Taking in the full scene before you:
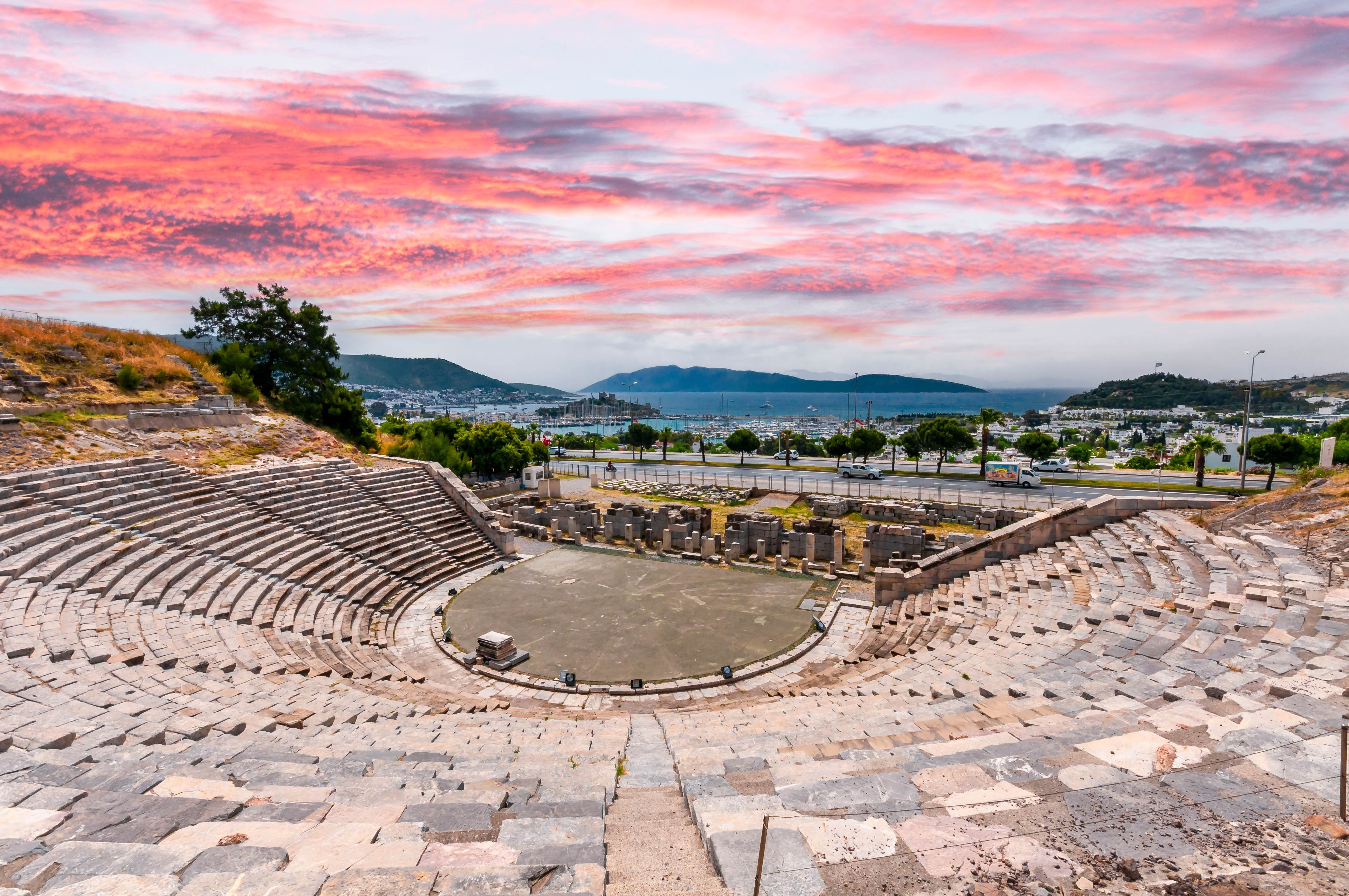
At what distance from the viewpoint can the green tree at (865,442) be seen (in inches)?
2004

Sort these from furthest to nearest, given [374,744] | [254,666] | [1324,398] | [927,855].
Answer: [1324,398]
[254,666]
[374,744]
[927,855]

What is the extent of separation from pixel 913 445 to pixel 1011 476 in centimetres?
897

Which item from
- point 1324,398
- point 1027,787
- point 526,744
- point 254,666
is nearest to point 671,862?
point 1027,787

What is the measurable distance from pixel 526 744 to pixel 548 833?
4697mm

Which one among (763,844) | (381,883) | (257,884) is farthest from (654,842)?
(257,884)

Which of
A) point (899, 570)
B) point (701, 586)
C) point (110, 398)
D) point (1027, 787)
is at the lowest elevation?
point (701, 586)

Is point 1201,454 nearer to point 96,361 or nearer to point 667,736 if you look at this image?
point 667,736

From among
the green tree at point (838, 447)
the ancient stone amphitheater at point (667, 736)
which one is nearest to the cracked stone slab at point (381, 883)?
the ancient stone amphitheater at point (667, 736)

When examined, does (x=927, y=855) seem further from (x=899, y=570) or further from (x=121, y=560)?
(x=121, y=560)

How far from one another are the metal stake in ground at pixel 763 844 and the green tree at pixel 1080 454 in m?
59.4

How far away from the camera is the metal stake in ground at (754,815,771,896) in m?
4.37

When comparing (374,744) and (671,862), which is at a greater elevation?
(671,862)

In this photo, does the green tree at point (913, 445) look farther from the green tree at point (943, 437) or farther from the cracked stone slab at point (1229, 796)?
the cracked stone slab at point (1229, 796)

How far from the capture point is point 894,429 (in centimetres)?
15575
